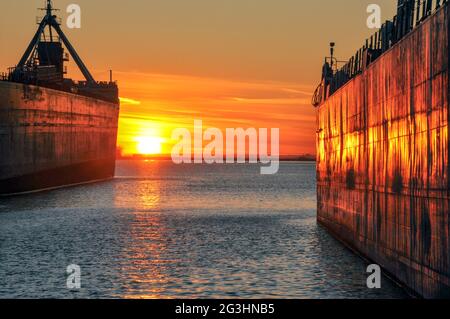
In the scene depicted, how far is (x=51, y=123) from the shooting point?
85000mm

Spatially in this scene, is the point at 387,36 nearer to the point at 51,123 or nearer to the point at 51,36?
the point at 51,123

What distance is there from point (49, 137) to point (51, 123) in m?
1.85

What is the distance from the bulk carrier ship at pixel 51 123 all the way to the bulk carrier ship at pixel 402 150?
41.8 meters

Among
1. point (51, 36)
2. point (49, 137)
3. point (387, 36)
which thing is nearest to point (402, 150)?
point (387, 36)

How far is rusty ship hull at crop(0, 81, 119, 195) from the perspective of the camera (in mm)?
71438

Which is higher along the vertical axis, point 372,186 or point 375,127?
point 375,127

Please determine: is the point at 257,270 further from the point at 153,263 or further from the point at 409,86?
the point at 409,86

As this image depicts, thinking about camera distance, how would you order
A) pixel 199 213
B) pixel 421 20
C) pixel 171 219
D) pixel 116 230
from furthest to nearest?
pixel 199 213 → pixel 171 219 → pixel 116 230 → pixel 421 20

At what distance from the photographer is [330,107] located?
143 feet

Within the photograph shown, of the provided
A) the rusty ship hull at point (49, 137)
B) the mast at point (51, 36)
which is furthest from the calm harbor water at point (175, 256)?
the mast at point (51, 36)

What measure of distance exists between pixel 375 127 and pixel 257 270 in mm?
7166

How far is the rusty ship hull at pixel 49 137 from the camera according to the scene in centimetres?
7144

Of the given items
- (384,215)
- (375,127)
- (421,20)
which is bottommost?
(384,215)
